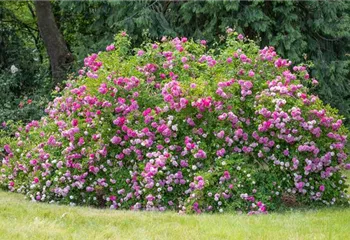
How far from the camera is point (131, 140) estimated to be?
766 cm

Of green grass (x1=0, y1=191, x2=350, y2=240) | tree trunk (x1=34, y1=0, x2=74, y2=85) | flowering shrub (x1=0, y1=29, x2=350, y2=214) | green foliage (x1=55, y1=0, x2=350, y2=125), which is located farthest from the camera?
tree trunk (x1=34, y1=0, x2=74, y2=85)

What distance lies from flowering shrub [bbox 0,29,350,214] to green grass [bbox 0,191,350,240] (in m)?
0.70

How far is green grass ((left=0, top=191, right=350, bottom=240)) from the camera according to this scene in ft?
17.4

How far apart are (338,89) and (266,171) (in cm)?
658

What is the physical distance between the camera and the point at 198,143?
7445 millimetres

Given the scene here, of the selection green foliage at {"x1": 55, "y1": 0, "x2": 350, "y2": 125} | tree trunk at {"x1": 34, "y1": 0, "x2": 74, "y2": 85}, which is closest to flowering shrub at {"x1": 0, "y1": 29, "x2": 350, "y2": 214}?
green foliage at {"x1": 55, "y1": 0, "x2": 350, "y2": 125}

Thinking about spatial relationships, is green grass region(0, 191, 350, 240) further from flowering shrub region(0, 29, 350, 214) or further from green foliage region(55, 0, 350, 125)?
green foliage region(55, 0, 350, 125)

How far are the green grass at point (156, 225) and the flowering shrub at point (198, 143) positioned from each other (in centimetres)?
70

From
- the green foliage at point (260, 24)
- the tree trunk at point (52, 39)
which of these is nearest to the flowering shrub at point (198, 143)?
the green foliage at point (260, 24)

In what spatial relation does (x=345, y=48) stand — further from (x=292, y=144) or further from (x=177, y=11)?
(x=292, y=144)

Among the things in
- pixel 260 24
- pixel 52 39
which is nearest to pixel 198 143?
pixel 260 24

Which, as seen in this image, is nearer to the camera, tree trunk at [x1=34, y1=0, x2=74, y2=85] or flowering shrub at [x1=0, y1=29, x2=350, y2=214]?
flowering shrub at [x1=0, y1=29, x2=350, y2=214]

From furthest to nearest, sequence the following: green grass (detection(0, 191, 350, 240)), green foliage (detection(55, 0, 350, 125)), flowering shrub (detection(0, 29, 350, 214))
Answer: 1. green foliage (detection(55, 0, 350, 125))
2. flowering shrub (detection(0, 29, 350, 214))
3. green grass (detection(0, 191, 350, 240))

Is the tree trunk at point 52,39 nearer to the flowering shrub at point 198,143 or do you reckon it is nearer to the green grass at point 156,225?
the flowering shrub at point 198,143
